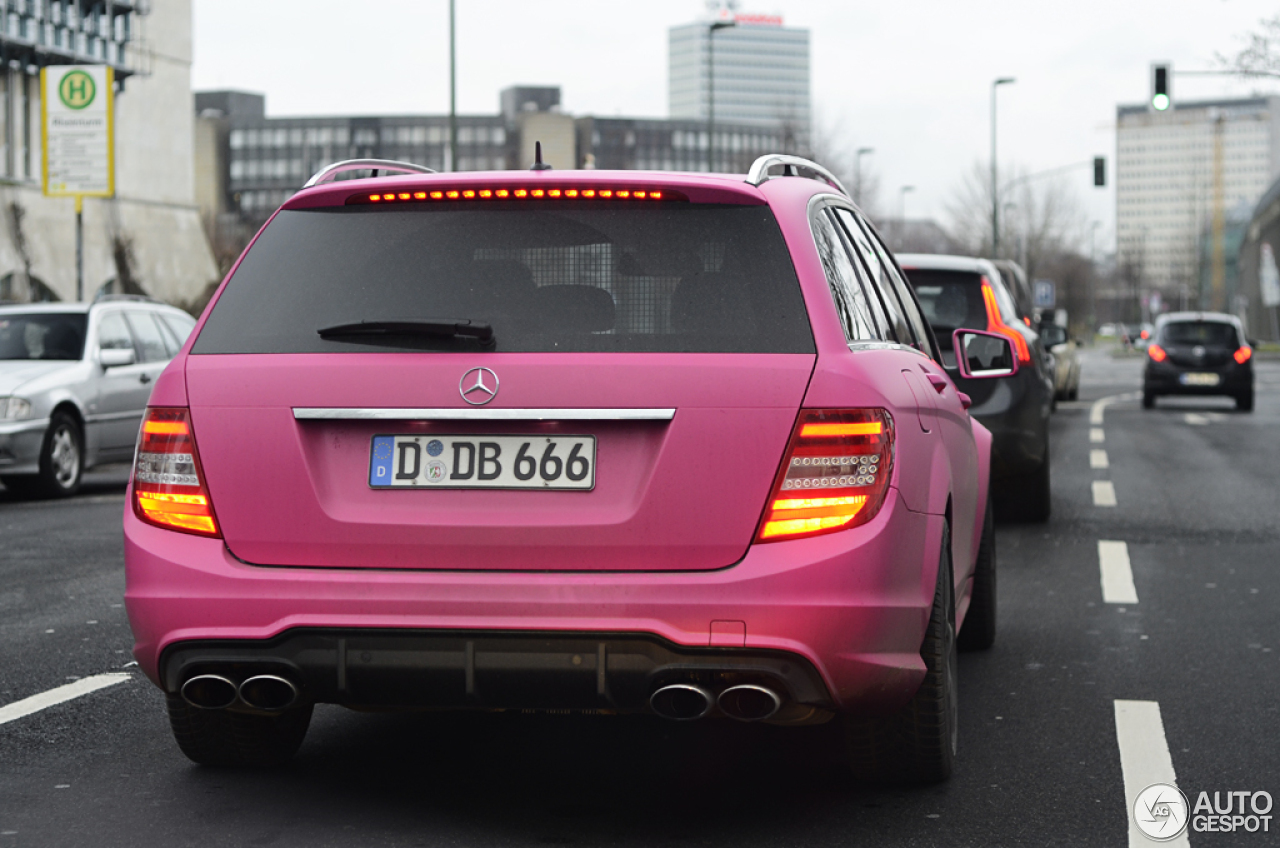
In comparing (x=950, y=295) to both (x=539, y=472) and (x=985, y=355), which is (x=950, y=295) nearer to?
(x=985, y=355)

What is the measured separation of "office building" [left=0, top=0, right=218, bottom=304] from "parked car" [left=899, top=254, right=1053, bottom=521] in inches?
1233

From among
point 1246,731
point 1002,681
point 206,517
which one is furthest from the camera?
point 1002,681

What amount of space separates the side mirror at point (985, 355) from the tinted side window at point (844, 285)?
4.98 ft

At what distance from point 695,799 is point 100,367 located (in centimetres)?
1148

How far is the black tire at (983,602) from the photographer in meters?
6.50

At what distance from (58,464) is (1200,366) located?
18642 millimetres

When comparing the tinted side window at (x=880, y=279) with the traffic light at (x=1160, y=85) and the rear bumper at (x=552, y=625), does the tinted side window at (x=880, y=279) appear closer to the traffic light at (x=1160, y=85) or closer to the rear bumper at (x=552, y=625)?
the rear bumper at (x=552, y=625)

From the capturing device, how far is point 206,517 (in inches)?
160

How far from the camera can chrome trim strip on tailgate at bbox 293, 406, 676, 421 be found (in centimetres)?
387

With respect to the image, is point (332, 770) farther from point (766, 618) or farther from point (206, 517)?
point (766, 618)

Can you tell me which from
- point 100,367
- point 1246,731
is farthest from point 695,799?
point 100,367

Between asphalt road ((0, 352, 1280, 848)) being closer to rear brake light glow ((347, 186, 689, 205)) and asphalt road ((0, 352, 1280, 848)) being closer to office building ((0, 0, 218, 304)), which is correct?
rear brake light glow ((347, 186, 689, 205))

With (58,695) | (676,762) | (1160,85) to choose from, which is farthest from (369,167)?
(1160,85)

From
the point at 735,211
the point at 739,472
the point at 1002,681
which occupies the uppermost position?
the point at 735,211
